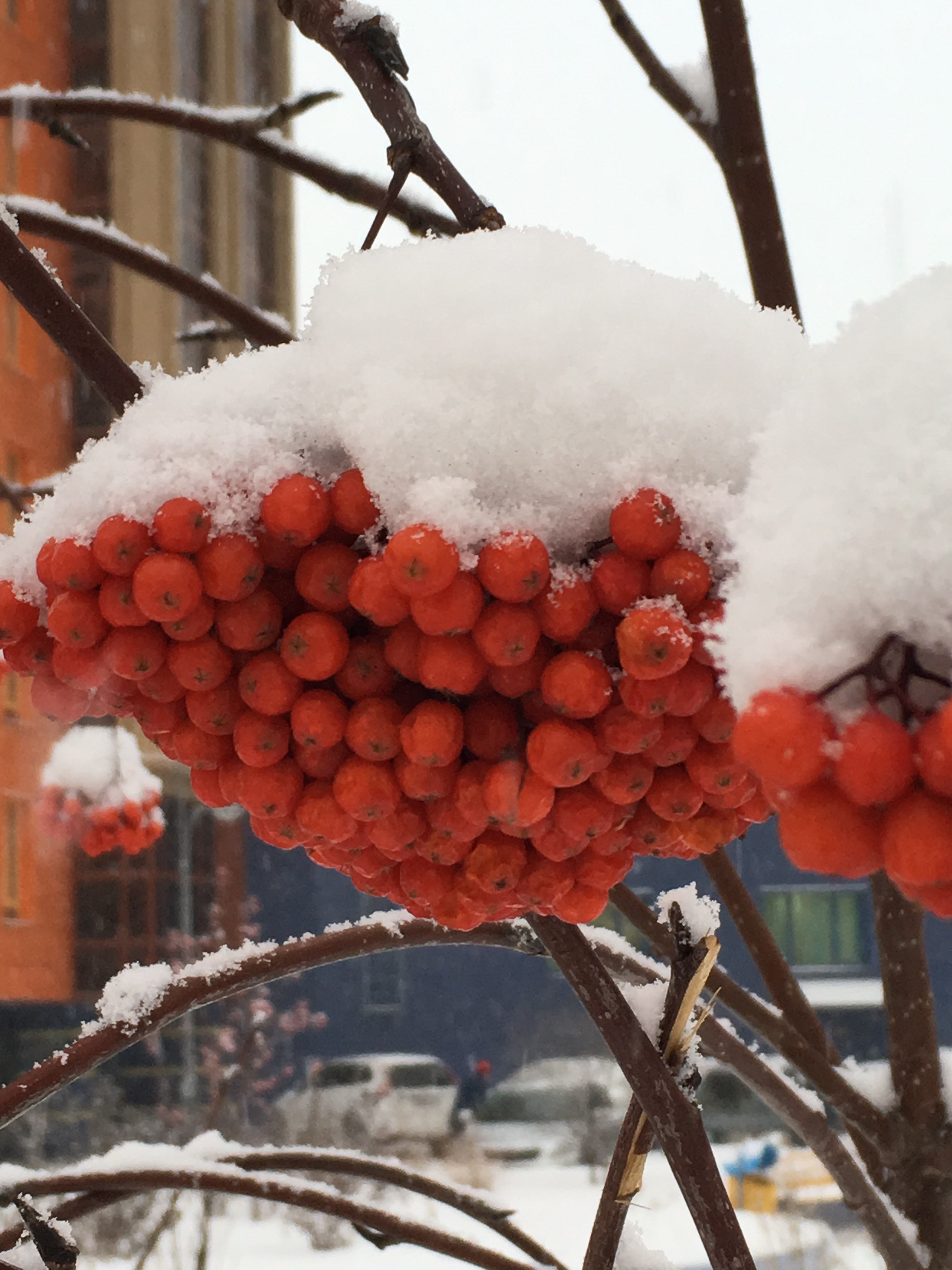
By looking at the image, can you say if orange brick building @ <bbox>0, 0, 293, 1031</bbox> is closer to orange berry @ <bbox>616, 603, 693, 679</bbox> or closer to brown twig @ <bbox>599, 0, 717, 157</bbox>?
brown twig @ <bbox>599, 0, 717, 157</bbox>

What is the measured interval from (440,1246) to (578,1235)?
1.21 m

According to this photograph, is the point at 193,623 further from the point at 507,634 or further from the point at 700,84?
the point at 700,84

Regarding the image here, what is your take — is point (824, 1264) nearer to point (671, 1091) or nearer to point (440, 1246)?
point (440, 1246)

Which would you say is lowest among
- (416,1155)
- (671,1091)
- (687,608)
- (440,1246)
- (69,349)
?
(416,1155)

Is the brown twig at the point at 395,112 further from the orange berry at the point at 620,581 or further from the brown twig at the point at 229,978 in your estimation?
the brown twig at the point at 229,978

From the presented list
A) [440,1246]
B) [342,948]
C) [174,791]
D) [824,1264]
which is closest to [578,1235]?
[824,1264]

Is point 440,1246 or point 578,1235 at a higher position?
point 440,1246

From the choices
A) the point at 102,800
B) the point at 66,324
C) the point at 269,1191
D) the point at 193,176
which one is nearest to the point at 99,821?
the point at 102,800

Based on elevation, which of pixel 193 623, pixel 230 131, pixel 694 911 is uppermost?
pixel 230 131

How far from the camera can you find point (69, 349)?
1.26ft

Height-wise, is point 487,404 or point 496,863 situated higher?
point 487,404

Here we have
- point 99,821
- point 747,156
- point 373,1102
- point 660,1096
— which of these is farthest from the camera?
point 373,1102

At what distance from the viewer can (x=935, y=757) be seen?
0.49 ft

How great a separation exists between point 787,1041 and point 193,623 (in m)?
0.47
